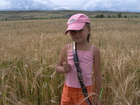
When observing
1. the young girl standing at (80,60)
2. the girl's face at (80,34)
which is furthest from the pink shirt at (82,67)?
the girl's face at (80,34)

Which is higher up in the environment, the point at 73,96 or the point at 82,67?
the point at 82,67

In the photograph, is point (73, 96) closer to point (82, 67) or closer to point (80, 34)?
point (82, 67)

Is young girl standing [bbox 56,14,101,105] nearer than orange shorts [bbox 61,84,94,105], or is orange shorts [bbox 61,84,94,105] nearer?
young girl standing [bbox 56,14,101,105]

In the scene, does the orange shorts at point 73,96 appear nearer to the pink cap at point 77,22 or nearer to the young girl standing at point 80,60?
the young girl standing at point 80,60

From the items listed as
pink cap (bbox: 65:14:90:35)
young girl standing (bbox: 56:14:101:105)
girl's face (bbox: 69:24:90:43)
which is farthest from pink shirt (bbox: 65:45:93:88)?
pink cap (bbox: 65:14:90:35)

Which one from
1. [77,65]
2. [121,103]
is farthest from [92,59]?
[121,103]

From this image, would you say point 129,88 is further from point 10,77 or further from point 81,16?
point 10,77

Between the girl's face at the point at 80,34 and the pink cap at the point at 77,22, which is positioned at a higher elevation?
the pink cap at the point at 77,22

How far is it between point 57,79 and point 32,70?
32 cm

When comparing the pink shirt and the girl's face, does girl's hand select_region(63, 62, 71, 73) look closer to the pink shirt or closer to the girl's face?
the pink shirt

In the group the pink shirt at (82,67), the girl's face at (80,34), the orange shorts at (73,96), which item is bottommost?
the orange shorts at (73,96)

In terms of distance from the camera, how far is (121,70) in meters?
2.05

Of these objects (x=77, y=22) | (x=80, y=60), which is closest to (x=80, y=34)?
(x=77, y=22)

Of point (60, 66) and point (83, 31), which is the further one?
point (60, 66)
